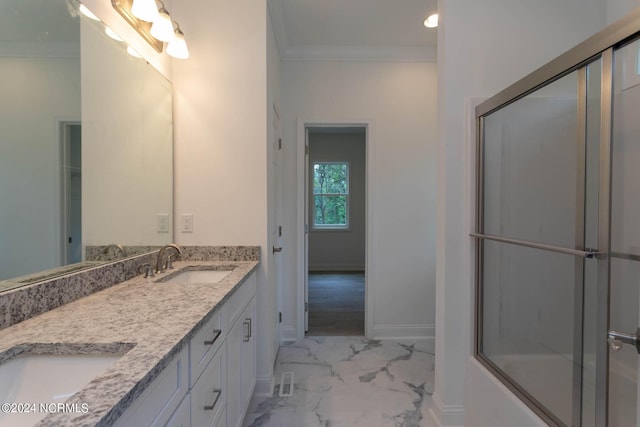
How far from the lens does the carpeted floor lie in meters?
3.19

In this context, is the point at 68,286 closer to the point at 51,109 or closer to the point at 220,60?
the point at 51,109

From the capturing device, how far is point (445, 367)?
175cm

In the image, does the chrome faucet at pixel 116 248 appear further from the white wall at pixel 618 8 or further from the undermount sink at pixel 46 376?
the white wall at pixel 618 8

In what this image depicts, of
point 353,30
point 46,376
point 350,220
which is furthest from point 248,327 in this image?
point 350,220

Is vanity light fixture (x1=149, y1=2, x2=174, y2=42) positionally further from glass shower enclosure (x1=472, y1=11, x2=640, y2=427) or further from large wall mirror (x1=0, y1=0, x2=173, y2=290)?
glass shower enclosure (x1=472, y1=11, x2=640, y2=427)

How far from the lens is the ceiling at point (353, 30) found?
2275mm

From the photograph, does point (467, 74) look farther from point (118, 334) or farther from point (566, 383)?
point (118, 334)

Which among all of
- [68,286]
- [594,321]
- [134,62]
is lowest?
[594,321]

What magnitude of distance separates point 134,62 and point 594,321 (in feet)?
7.97

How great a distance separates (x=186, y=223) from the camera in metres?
2.00

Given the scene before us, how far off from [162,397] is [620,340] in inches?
54.2

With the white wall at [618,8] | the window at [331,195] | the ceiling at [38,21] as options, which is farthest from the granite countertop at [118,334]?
the window at [331,195]

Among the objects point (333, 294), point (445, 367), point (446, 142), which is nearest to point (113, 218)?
point (446, 142)

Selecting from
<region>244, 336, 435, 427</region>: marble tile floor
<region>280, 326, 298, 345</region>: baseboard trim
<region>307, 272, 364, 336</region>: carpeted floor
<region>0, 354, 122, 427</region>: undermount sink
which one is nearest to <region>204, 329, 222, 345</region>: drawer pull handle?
<region>0, 354, 122, 427</region>: undermount sink
